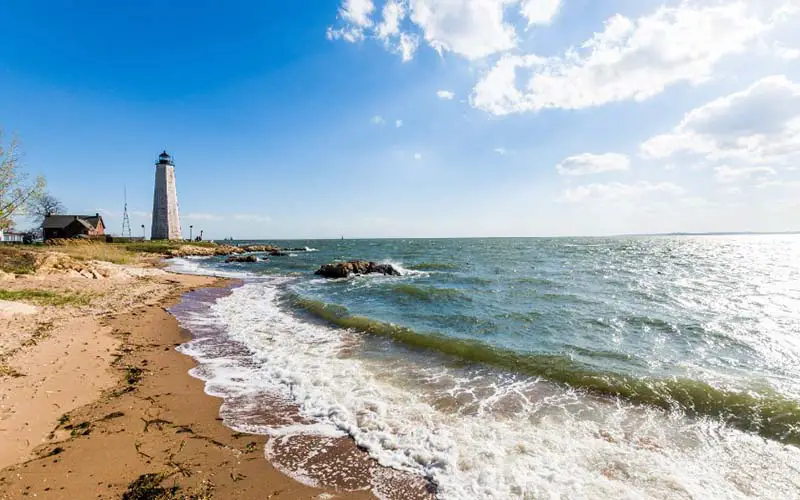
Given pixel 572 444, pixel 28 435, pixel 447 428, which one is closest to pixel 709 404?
pixel 572 444

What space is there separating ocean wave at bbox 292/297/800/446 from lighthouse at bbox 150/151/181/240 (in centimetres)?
7107

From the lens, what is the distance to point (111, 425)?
228 inches

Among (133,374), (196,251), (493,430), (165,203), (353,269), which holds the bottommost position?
(493,430)

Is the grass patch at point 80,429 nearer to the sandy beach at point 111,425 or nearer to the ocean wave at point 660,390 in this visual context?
the sandy beach at point 111,425

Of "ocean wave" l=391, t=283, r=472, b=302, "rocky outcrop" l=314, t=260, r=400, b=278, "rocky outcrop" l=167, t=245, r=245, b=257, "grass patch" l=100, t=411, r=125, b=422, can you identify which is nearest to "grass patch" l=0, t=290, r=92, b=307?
"grass patch" l=100, t=411, r=125, b=422

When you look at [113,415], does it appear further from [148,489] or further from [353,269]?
[353,269]

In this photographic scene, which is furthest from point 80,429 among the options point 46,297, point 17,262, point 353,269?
point 353,269

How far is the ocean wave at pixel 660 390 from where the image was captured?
7.02 metres

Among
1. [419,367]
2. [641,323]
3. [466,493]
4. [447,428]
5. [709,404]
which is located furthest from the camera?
[641,323]

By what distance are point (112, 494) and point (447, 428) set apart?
4.93 m

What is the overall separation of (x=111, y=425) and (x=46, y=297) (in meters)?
13.4

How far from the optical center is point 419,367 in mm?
9820

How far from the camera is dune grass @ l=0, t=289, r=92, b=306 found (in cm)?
1355

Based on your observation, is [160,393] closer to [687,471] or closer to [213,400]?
[213,400]
